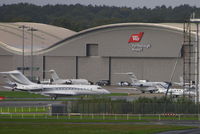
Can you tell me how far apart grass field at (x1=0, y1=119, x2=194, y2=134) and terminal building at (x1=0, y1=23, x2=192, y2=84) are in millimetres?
72268

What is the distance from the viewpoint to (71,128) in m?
59.8

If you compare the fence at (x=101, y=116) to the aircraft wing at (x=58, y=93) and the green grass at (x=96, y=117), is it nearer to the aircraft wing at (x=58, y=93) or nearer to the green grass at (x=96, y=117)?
the green grass at (x=96, y=117)

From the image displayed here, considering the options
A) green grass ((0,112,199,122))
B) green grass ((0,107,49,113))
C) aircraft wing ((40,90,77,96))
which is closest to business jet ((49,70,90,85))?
aircraft wing ((40,90,77,96))

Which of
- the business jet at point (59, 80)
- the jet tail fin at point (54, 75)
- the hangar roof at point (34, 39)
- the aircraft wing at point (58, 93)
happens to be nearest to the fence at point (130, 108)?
the aircraft wing at point (58, 93)

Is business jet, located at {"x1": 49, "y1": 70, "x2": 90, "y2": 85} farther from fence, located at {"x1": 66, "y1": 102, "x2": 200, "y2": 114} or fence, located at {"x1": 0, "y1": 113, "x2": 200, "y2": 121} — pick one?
fence, located at {"x1": 0, "y1": 113, "x2": 200, "y2": 121}

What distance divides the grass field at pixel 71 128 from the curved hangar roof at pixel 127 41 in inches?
3221

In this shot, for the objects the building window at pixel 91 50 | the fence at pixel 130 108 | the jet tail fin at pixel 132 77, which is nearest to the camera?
the fence at pixel 130 108

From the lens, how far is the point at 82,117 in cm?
7575

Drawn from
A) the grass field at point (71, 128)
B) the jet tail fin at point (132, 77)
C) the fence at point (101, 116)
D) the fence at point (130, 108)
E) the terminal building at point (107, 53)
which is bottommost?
the grass field at point (71, 128)

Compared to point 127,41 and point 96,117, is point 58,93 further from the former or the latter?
point 127,41

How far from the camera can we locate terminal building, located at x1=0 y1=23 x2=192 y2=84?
14888cm

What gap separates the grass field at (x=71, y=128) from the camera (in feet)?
185

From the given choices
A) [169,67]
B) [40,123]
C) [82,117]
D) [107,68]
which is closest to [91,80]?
[107,68]

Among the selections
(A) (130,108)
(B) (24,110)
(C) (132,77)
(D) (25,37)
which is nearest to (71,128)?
(A) (130,108)
